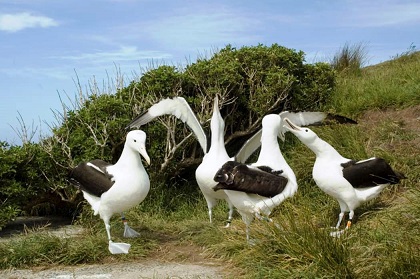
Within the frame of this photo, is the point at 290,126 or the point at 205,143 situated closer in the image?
the point at 290,126

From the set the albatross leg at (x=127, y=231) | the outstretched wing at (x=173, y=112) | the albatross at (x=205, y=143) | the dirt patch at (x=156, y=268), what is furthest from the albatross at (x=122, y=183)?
the outstretched wing at (x=173, y=112)

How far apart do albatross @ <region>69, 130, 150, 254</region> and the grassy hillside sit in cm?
48

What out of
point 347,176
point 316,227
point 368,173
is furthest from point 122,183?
point 368,173

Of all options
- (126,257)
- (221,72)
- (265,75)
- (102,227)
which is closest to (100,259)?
(126,257)

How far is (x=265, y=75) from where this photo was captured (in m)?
10.1

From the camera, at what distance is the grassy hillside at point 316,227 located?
4.71m

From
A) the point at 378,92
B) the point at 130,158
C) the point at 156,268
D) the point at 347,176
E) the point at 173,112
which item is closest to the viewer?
the point at 156,268

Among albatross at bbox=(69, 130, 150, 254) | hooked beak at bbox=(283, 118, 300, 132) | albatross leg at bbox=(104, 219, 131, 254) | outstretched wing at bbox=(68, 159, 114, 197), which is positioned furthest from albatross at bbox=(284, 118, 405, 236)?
albatross leg at bbox=(104, 219, 131, 254)

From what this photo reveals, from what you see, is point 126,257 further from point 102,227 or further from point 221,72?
point 221,72

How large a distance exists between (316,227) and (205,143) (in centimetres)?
310

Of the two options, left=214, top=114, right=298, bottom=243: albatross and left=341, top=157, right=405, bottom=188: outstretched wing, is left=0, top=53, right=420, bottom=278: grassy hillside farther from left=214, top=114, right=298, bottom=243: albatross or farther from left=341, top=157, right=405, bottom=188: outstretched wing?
left=341, top=157, right=405, bottom=188: outstretched wing

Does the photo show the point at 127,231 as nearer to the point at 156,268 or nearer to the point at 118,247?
the point at 118,247

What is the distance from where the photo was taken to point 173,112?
7.73 meters

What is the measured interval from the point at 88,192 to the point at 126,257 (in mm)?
950
